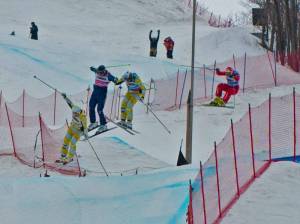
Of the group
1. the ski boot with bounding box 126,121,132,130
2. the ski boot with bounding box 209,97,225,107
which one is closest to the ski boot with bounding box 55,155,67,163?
the ski boot with bounding box 126,121,132,130

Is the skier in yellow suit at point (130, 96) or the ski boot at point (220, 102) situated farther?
the ski boot at point (220, 102)

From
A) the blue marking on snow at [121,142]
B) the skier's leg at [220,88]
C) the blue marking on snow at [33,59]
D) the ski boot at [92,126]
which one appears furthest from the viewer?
the blue marking on snow at [33,59]

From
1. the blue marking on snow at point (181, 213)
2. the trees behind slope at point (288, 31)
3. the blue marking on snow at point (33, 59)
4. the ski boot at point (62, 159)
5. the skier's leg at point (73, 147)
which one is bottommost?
the blue marking on snow at point (181, 213)

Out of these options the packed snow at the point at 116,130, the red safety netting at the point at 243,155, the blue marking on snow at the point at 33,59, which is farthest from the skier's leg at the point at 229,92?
the red safety netting at the point at 243,155

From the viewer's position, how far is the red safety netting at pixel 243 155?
11938mm

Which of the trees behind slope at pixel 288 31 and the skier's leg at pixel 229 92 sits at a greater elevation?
the trees behind slope at pixel 288 31

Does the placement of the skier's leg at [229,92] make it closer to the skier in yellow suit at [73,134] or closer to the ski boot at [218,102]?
the ski boot at [218,102]

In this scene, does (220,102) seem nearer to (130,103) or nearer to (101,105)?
(130,103)

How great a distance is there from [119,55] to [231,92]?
11.1 meters

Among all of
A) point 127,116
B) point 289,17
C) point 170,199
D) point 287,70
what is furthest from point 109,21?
point 170,199

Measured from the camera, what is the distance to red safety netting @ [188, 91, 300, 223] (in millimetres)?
11938

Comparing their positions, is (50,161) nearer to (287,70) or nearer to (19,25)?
(287,70)

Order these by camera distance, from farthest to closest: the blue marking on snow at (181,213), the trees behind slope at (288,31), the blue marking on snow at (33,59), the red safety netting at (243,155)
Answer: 1. the trees behind slope at (288,31)
2. the blue marking on snow at (33,59)
3. the blue marking on snow at (181,213)
4. the red safety netting at (243,155)

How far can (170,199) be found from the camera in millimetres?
13281
